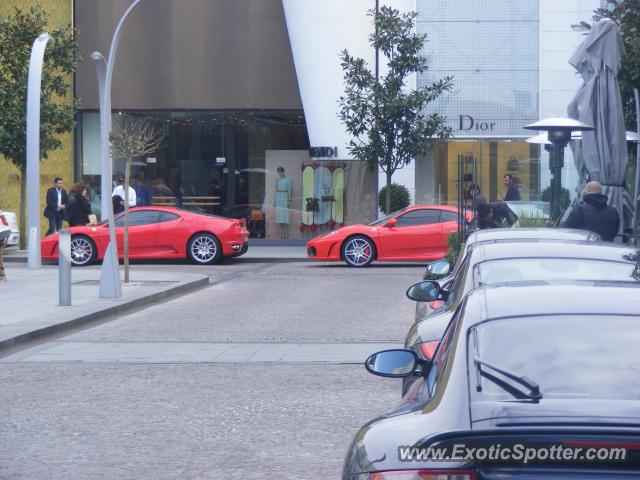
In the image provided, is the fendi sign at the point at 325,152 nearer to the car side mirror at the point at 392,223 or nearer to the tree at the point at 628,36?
the car side mirror at the point at 392,223

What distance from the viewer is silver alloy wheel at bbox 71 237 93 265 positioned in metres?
26.2

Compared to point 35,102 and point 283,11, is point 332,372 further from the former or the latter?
point 283,11

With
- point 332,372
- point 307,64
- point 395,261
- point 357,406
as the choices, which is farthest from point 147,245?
point 357,406

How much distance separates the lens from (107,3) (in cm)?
3316

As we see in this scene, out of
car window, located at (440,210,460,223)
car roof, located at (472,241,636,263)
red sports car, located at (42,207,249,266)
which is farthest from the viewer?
red sports car, located at (42,207,249,266)

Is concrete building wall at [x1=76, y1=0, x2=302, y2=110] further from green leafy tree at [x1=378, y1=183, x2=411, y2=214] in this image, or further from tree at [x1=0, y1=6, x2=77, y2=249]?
green leafy tree at [x1=378, y1=183, x2=411, y2=214]

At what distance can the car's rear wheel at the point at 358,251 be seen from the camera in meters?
25.0

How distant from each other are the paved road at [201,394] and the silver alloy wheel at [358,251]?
7.82 m

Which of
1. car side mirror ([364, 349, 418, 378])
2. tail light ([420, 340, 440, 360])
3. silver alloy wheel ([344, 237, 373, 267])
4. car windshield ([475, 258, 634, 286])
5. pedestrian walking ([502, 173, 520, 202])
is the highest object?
pedestrian walking ([502, 173, 520, 202])

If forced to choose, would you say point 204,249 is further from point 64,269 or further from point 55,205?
point 64,269

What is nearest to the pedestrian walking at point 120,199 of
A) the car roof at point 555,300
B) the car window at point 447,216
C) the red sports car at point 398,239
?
the red sports car at point 398,239

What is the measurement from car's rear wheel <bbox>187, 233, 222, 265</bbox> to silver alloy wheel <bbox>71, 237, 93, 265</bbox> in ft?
7.32

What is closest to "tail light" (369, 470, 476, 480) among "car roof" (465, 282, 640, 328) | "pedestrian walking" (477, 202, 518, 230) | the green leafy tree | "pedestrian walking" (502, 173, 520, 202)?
"car roof" (465, 282, 640, 328)

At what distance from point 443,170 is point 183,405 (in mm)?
23654
